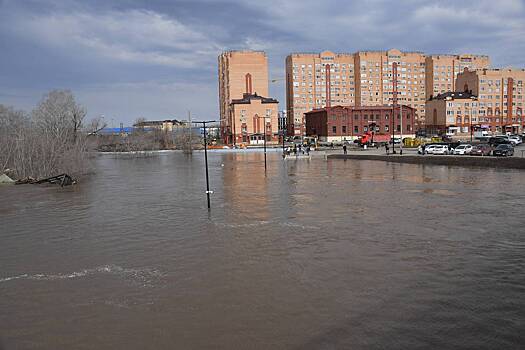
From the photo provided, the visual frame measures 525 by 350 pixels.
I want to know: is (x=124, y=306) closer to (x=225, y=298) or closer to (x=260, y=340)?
(x=225, y=298)

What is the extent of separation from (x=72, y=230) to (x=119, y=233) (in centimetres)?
190

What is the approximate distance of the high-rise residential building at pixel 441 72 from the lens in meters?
128

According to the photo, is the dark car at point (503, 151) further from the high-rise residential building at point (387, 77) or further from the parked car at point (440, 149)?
the high-rise residential building at point (387, 77)

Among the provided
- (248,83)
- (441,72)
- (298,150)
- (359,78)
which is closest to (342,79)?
(359,78)

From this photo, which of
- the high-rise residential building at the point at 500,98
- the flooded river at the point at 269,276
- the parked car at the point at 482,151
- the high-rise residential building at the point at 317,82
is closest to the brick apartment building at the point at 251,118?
the high-rise residential building at the point at 317,82

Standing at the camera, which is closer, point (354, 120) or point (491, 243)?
point (491, 243)

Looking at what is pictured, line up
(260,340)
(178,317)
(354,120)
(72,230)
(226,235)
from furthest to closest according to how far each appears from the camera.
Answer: (354,120)
(72,230)
(226,235)
(178,317)
(260,340)

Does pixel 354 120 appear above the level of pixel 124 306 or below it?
above

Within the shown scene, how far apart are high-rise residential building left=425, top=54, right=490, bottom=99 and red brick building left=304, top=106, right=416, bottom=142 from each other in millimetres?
36909

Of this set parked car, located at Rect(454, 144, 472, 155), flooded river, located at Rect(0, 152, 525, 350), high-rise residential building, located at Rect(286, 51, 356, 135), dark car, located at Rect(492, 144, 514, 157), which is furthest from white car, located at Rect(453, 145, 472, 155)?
high-rise residential building, located at Rect(286, 51, 356, 135)

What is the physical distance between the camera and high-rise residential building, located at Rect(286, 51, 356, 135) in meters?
122

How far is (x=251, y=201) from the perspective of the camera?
63.9 feet

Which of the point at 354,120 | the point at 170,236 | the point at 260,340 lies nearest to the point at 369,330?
the point at 260,340

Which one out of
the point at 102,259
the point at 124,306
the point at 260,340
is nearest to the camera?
the point at 260,340
